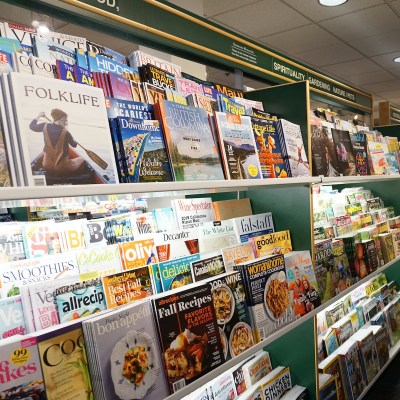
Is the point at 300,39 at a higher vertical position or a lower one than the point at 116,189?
higher

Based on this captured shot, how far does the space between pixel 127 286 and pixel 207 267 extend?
37 cm

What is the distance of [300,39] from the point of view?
5965mm

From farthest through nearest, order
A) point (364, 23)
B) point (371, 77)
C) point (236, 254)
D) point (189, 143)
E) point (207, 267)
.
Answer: point (371, 77)
point (364, 23)
point (236, 254)
point (207, 267)
point (189, 143)

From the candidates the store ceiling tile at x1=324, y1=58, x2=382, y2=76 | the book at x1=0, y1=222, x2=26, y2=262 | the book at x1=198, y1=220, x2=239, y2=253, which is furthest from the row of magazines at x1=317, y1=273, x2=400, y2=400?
the store ceiling tile at x1=324, y1=58, x2=382, y2=76

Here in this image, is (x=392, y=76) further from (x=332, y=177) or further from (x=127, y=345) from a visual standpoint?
(x=127, y=345)

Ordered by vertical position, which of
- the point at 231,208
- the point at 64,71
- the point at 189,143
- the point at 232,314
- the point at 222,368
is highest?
the point at 64,71

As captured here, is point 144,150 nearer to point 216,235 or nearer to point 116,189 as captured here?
point 116,189

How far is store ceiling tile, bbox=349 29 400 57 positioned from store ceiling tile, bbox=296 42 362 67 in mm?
137

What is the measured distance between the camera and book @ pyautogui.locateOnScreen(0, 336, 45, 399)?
98 centimetres

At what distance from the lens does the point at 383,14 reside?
516 centimetres

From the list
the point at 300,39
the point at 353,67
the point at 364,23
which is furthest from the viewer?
the point at 353,67

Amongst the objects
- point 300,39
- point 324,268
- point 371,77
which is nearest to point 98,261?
point 324,268

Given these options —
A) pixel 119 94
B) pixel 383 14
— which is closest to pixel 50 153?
pixel 119 94

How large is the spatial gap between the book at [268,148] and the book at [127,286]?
0.70 metres
